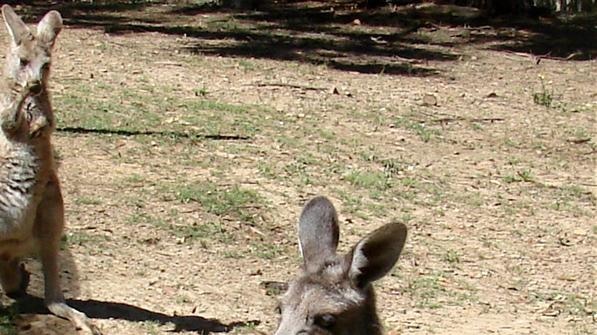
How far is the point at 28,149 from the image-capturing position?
16.3 feet

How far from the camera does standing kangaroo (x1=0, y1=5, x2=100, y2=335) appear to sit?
4887 millimetres

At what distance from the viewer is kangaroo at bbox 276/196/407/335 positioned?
367 centimetres

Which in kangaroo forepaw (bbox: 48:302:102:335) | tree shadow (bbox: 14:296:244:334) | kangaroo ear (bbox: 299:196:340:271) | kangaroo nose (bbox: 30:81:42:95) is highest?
kangaroo nose (bbox: 30:81:42:95)

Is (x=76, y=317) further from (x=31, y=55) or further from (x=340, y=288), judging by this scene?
(x=340, y=288)

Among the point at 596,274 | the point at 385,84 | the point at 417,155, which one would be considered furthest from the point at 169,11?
the point at 596,274

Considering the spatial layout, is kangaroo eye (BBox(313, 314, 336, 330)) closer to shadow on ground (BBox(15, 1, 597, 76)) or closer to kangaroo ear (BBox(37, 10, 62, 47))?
kangaroo ear (BBox(37, 10, 62, 47))

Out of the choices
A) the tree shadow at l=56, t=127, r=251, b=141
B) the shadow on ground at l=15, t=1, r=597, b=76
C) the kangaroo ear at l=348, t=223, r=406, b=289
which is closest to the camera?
the kangaroo ear at l=348, t=223, r=406, b=289

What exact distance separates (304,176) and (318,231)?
3952 mm

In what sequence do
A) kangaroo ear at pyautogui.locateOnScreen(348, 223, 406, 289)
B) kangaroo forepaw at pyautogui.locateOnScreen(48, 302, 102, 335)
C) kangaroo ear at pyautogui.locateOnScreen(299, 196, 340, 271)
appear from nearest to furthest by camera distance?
1. kangaroo ear at pyautogui.locateOnScreen(348, 223, 406, 289)
2. kangaroo ear at pyautogui.locateOnScreen(299, 196, 340, 271)
3. kangaroo forepaw at pyautogui.locateOnScreen(48, 302, 102, 335)

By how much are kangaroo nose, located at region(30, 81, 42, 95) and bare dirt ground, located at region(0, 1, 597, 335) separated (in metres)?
1.02

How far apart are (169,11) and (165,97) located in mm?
6797

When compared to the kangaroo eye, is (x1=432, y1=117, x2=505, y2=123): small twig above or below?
below

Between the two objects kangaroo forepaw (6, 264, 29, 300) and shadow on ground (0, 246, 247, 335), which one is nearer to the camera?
shadow on ground (0, 246, 247, 335)

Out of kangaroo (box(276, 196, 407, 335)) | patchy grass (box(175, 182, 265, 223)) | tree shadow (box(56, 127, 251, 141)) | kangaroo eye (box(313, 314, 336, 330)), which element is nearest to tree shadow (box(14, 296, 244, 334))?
patchy grass (box(175, 182, 265, 223))
